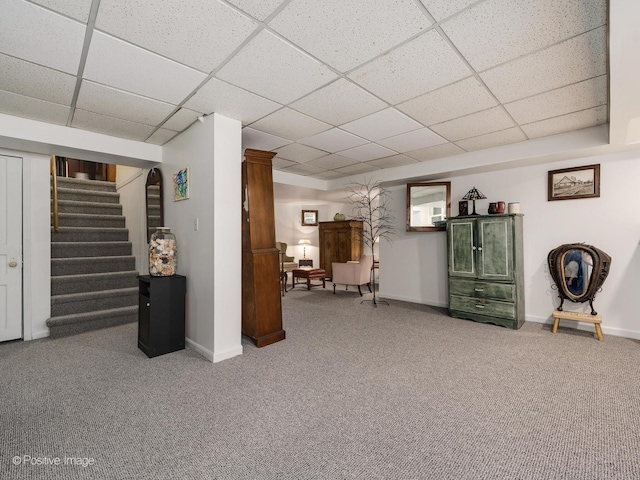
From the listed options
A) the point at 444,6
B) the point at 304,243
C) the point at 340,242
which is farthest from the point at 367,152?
the point at 304,243

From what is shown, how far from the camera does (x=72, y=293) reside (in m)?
4.07

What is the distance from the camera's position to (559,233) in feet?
13.4

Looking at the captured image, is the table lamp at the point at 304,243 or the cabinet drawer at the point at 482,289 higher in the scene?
the table lamp at the point at 304,243

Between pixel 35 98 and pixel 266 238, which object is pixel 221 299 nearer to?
pixel 266 238

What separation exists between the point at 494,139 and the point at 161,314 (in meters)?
4.35

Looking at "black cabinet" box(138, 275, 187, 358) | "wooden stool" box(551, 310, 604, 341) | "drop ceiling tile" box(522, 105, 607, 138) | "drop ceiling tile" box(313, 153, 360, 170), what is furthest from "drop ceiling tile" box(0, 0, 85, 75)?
"wooden stool" box(551, 310, 604, 341)

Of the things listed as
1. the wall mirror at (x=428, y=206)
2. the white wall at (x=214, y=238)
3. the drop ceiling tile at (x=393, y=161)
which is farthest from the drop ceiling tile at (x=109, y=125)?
the wall mirror at (x=428, y=206)

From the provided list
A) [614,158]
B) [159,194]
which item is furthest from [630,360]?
[159,194]

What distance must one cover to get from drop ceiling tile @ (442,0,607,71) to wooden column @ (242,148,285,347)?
223cm

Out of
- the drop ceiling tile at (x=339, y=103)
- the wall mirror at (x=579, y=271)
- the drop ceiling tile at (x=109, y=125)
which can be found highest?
the drop ceiling tile at (x=339, y=103)

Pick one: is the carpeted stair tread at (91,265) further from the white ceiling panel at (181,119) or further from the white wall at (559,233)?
the white wall at (559,233)

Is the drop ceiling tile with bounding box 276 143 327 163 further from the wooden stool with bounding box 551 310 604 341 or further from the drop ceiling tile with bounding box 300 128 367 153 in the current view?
the wooden stool with bounding box 551 310 604 341

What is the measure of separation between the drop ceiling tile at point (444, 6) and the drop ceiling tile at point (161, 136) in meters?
2.83

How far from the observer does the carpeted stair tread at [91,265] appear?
13.8 feet
